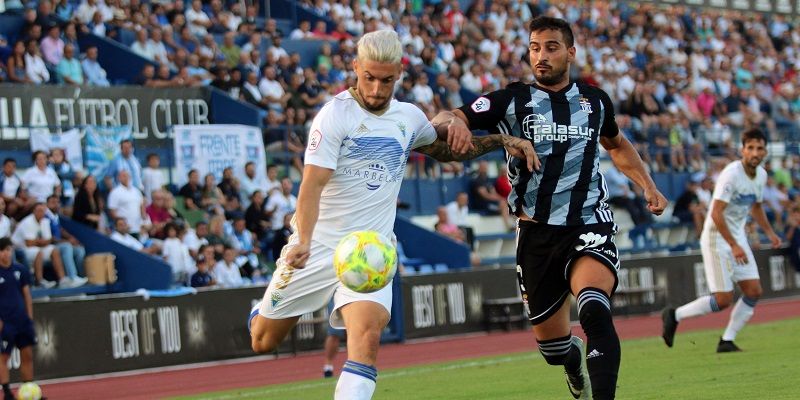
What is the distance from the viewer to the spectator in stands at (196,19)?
81.1ft

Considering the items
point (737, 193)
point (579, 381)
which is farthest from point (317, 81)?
point (579, 381)

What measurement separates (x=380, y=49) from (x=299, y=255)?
1217 millimetres

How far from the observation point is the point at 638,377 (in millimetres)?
12547

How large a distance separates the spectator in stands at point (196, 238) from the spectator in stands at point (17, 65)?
3569 mm

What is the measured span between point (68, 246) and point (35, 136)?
87.0 inches

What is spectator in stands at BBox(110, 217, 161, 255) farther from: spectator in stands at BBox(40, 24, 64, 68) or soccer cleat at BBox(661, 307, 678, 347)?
soccer cleat at BBox(661, 307, 678, 347)

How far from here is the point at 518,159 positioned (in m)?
8.55

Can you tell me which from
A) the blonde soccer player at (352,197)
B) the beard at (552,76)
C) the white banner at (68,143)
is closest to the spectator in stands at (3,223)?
the white banner at (68,143)

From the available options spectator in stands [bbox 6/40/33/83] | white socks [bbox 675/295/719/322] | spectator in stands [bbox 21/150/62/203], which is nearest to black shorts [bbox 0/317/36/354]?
spectator in stands [bbox 21/150/62/203]

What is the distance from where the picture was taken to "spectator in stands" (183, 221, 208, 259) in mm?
20155

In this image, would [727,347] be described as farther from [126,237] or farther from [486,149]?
[126,237]

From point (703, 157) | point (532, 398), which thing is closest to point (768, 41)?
point (703, 157)

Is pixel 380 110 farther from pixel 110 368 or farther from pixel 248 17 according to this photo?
pixel 248 17

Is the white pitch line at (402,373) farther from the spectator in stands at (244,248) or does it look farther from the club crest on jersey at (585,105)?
the club crest on jersey at (585,105)
